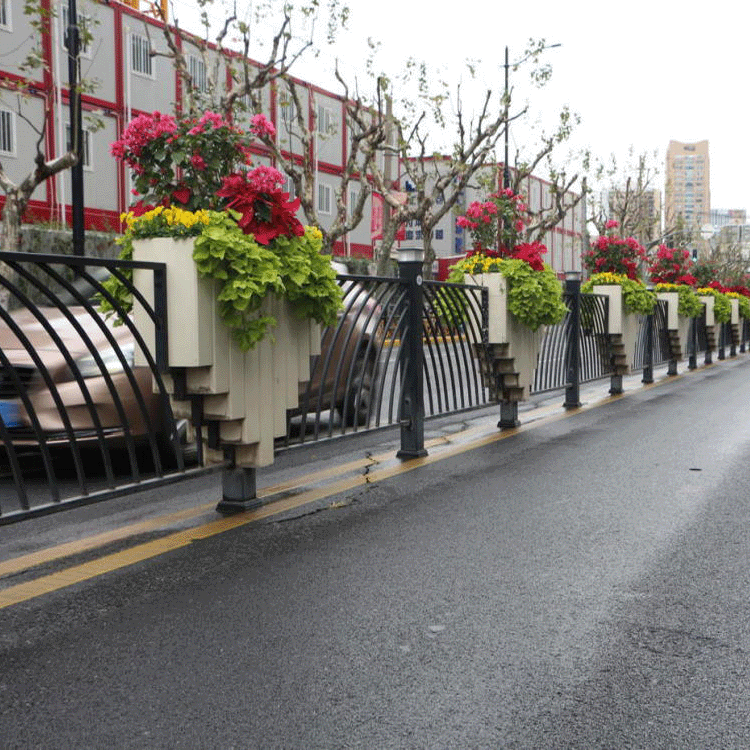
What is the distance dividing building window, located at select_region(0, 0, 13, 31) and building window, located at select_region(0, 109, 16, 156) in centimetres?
206

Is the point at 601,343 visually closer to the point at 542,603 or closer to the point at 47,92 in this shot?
the point at 542,603

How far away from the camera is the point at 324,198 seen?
1516 inches

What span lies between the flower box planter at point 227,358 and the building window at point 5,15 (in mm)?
22701

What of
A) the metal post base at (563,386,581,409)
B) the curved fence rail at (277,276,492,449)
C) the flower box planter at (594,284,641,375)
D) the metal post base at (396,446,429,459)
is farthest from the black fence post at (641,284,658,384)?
the metal post base at (396,446,429,459)

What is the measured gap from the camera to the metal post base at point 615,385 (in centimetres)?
1271

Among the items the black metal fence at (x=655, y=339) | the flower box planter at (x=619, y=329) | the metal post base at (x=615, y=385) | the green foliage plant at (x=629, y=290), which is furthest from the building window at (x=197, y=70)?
the metal post base at (x=615, y=385)

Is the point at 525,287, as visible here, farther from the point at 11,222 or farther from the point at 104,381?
the point at 11,222

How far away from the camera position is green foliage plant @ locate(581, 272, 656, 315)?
42.2 ft

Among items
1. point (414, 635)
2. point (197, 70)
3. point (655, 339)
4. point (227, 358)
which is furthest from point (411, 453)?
point (197, 70)

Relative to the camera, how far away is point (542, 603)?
381cm

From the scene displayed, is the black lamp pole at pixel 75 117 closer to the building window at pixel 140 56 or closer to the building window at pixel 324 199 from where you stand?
the building window at pixel 140 56

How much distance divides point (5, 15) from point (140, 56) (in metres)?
4.98

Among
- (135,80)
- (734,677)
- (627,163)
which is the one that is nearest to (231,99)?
(135,80)

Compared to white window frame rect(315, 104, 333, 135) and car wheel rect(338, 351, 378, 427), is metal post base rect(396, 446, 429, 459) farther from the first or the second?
white window frame rect(315, 104, 333, 135)
